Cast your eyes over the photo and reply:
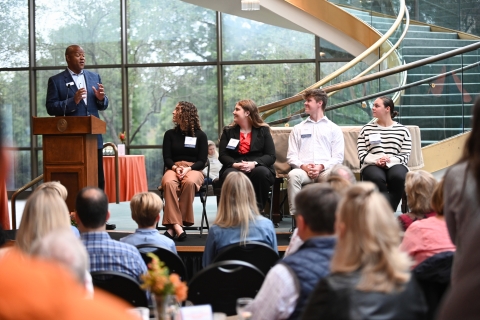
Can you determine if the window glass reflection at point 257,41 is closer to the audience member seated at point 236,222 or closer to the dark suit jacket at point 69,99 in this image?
the dark suit jacket at point 69,99

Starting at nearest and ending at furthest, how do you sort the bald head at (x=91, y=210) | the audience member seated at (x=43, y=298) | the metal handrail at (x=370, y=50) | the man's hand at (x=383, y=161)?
the audience member seated at (x=43, y=298)
the bald head at (x=91, y=210)
the man's hand at (x=383, y=161)
the metal handrail at (x=370, y=50)

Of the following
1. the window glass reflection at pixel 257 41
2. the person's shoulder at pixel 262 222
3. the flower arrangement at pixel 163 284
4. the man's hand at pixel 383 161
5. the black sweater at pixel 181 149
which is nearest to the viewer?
the flower arrangement at pixel 163 284

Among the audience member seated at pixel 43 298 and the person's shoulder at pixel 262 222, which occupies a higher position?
the audience member seated at pixel 43 298

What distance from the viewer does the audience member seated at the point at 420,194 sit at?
3.17m

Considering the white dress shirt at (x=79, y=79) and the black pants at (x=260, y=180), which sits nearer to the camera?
the black pants at (x=260, y=180)

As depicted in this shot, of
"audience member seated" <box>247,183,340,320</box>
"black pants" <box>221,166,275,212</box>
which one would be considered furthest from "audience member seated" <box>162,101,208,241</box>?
"audience member seated" <box>247,183,340,320</box>

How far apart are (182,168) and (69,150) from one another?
3.18 feet

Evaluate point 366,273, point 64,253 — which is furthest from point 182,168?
point 64,253

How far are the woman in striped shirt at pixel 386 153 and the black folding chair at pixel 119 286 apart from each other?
9.83 feet

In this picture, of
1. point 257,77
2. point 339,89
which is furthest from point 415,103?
point 257,77

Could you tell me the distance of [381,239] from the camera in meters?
1.64

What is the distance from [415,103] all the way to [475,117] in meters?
5.12

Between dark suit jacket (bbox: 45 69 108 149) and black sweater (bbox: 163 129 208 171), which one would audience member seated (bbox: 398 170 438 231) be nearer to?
black sweater (bbox: 163 129 208 171)

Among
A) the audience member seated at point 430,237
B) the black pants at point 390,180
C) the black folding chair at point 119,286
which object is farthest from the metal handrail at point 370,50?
the black folding chair at point 119,286
